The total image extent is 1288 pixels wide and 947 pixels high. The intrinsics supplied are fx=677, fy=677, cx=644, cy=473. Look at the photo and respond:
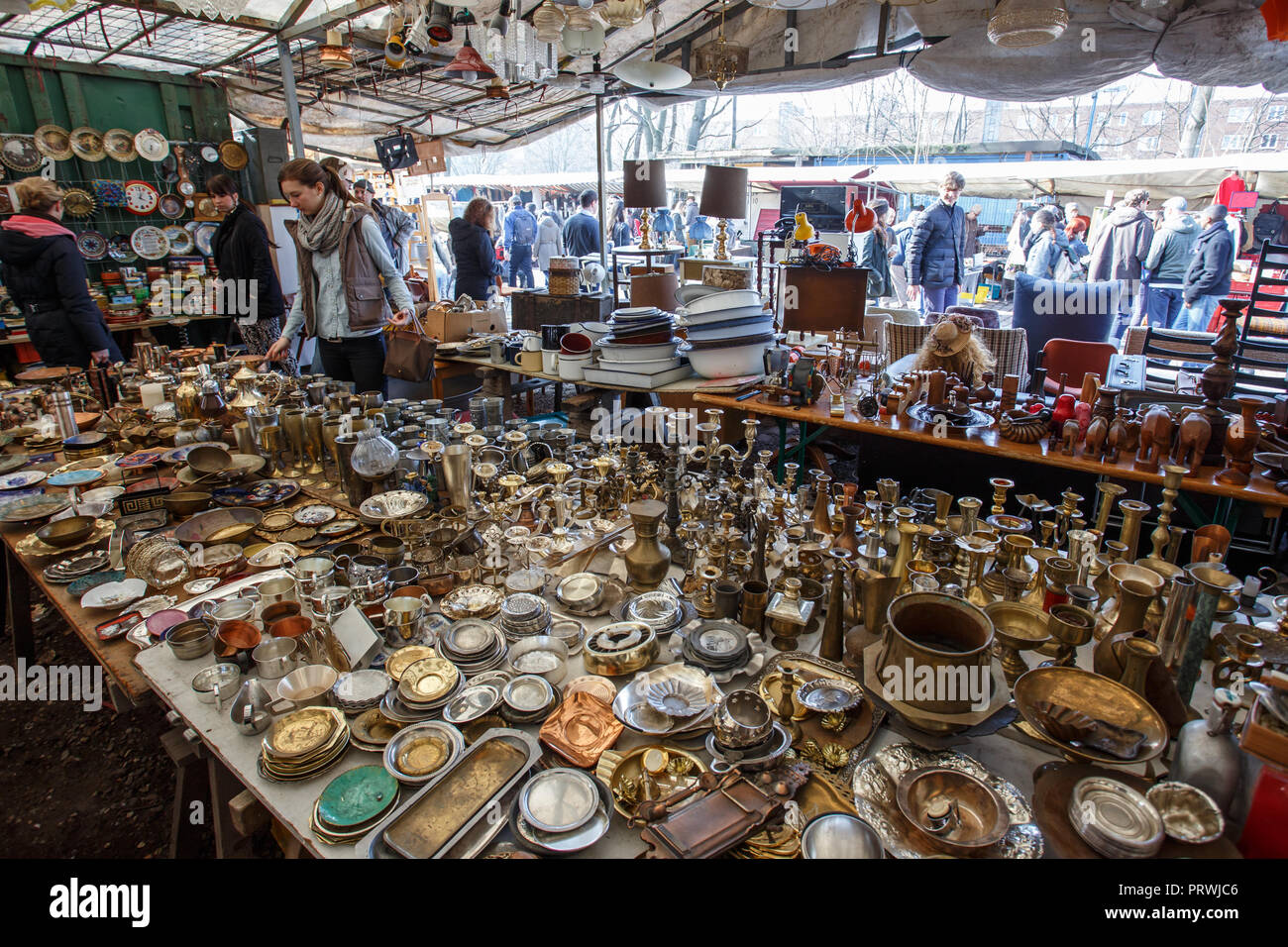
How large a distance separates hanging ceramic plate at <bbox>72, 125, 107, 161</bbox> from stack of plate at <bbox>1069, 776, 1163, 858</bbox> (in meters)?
9.74

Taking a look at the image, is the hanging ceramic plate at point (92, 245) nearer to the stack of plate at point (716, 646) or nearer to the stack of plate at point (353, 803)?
the stack of plate at point (353, 803)

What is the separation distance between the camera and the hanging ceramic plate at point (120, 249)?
7.35m

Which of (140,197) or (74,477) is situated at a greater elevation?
(140,197)

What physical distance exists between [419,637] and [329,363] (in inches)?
112

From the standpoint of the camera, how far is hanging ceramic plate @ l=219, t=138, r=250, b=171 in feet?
25.6

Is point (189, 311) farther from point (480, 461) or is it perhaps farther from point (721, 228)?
point (480, 461)

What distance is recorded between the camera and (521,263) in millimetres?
10852

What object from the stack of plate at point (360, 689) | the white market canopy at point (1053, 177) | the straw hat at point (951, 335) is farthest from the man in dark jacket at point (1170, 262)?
the stack of plate at point (360, 689)

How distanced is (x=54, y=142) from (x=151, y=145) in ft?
2.69

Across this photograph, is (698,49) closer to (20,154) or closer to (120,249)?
(120,249)

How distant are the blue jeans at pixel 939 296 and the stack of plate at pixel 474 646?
6.82 metres

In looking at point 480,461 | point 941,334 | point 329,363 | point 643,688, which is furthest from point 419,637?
point 941,334

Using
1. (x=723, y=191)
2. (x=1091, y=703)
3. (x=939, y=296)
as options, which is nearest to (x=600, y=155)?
(x=723, y=191)

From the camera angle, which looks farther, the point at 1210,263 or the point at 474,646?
the point at 1210,263
